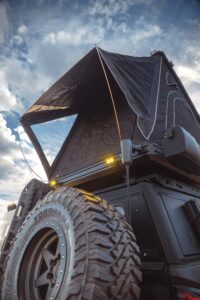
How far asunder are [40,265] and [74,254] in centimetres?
68

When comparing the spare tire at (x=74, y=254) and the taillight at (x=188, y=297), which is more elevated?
the spare tire at (x=74, y=254)

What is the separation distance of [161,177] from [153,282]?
3.24 feet

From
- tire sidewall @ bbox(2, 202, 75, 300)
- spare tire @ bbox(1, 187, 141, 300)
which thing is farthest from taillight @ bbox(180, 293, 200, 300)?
tire sidewall @ bbox(2, 202, 75, 300)

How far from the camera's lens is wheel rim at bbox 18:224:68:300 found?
5.24 feet

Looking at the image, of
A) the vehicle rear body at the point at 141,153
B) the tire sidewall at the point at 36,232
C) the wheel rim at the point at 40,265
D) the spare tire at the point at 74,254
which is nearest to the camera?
the spare tire at the point at 74,254

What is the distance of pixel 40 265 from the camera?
1.77m

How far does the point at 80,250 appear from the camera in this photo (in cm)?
126

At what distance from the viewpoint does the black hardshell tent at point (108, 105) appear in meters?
2.62

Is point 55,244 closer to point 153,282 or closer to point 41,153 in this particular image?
point 153,282

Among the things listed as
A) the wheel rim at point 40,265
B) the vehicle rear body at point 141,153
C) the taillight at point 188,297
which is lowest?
the taillight at point 188,297

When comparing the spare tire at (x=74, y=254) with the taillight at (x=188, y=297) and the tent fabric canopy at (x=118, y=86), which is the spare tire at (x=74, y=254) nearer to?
the taillight at (x=188, y=297)

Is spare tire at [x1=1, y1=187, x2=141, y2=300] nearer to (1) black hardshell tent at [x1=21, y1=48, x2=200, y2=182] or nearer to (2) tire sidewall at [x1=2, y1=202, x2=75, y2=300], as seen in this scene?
(2) tire sidewall at [x1=2, y1=202, x2=75, y2=300]

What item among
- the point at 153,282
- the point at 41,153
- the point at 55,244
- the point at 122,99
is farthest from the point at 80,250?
the point at 41,153

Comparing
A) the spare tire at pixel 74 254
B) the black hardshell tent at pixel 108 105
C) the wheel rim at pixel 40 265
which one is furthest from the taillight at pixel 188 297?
the black hardshell tent at pixel 108 105
